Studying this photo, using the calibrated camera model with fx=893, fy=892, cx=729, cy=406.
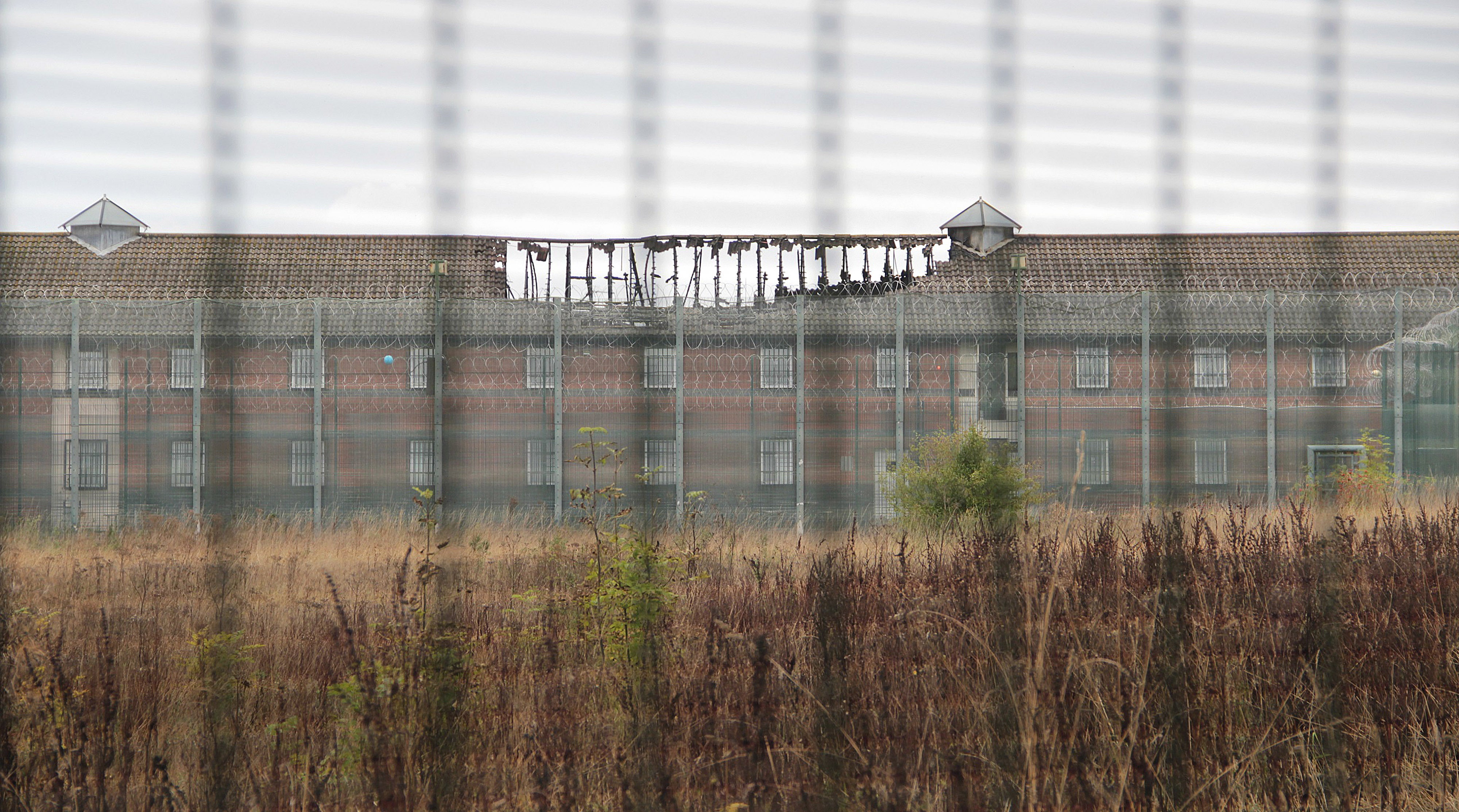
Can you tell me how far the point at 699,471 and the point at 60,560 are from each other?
831cm

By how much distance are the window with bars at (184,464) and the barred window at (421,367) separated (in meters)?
3.23

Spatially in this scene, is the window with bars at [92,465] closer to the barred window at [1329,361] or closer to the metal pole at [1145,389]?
the metal pole at [1145,389]

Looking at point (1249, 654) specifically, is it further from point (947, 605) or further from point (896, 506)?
point (896, 506)

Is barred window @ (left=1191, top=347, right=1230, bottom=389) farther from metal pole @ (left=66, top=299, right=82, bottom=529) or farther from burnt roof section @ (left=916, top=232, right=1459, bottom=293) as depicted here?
metal pole @ (left=66, top=299, right=82, bottom=529)

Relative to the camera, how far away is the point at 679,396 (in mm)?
10844

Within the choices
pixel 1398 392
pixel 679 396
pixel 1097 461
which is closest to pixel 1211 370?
pixel 1097 461

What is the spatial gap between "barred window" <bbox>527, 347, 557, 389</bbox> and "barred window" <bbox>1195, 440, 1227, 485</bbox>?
36.5ft

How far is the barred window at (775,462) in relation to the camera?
46.9ft

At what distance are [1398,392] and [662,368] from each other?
9.32 meters

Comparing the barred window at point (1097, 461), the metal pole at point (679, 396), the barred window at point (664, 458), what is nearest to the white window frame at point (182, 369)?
the barred window at point (664, 458)

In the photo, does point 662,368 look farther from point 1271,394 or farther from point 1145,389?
point 1271,394

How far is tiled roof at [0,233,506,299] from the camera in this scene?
22875mm

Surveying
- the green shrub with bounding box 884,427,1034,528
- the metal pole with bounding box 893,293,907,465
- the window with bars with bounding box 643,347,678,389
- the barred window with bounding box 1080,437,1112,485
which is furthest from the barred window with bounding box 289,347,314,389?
the barred window with bounding box 1080,437,1112,485

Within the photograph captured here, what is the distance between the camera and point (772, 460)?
14445 mm
